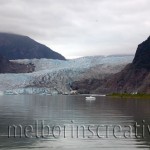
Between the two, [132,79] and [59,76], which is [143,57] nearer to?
[132,79]

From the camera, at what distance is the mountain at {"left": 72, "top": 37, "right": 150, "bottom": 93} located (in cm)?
14085

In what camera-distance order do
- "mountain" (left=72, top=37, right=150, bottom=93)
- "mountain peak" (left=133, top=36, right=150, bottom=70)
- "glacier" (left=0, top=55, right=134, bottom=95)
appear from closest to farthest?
"mountain" (left=72, top=37, right=150, bottom=93), "mountain peak" (left=133, top=36, right=150, bottom=70), "glacier" (left=0, top=55, right=134, bottom=95)

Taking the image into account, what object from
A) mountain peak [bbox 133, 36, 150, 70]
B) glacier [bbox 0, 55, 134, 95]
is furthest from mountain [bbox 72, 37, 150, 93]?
glacier [bbox 0, 55, 134, 95]

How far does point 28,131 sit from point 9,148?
614cm

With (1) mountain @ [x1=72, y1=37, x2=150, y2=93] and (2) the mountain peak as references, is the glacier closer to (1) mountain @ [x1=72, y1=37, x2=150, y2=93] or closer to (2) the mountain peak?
(1) mountain @ [x1=72, y1=37, x2=150, y2=93]

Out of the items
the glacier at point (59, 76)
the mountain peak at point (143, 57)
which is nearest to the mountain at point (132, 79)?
the mountain peak at point (143, 57)

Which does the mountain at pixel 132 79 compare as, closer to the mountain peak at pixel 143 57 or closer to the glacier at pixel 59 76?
the mountain peak at pixel 143 57

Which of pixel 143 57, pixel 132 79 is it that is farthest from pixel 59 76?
pixel 143 57

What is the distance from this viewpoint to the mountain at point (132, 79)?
140850mm

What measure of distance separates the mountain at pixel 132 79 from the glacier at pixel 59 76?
3.75m

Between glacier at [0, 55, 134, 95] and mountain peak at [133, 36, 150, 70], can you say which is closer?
mountain peak at [133, 36, 150, 70]

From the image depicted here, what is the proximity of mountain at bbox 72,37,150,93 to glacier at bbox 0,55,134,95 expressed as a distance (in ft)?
12.3

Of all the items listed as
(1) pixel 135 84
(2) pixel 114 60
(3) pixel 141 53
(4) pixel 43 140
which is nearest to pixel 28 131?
(4) pixel 43 140

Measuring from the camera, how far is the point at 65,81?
169m
